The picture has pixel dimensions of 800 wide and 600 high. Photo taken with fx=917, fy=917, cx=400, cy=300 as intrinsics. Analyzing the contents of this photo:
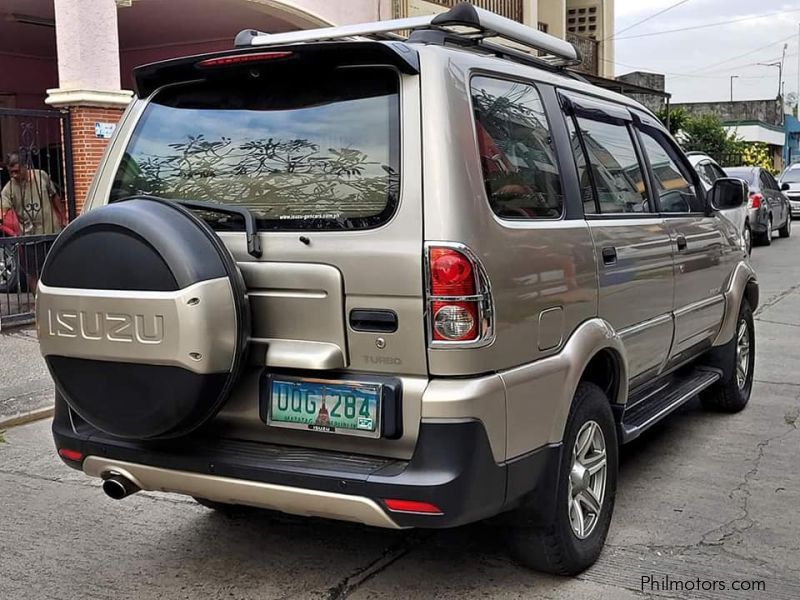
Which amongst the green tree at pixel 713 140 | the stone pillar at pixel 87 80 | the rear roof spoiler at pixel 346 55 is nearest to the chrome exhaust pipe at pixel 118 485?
the rear roof spoiler at pixel 346 55

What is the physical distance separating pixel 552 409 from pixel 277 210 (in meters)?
1.25

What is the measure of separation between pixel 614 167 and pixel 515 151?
103 cm

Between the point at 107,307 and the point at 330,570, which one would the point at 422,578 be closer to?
the point at 330,570

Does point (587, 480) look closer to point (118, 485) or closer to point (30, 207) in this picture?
point (118, 485)

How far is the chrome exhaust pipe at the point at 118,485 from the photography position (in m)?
3.52

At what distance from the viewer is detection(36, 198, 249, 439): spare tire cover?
9.96 feet

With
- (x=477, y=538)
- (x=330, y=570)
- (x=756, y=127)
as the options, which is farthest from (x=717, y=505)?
(x=756, y=127)

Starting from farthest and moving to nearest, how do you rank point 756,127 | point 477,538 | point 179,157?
1. point 756,127
2. point 477,538
3. point 179,157

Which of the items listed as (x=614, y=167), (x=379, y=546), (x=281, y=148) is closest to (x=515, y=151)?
(x=281, y=148)

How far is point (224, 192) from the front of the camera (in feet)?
11.5

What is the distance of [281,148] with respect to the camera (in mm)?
3406

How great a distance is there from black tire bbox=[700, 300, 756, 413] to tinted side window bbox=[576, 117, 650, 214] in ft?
5.53

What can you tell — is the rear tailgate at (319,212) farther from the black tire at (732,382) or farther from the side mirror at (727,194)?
the black tire at (732,382)

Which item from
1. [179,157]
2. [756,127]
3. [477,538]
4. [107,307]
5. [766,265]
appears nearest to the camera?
[107,307]
